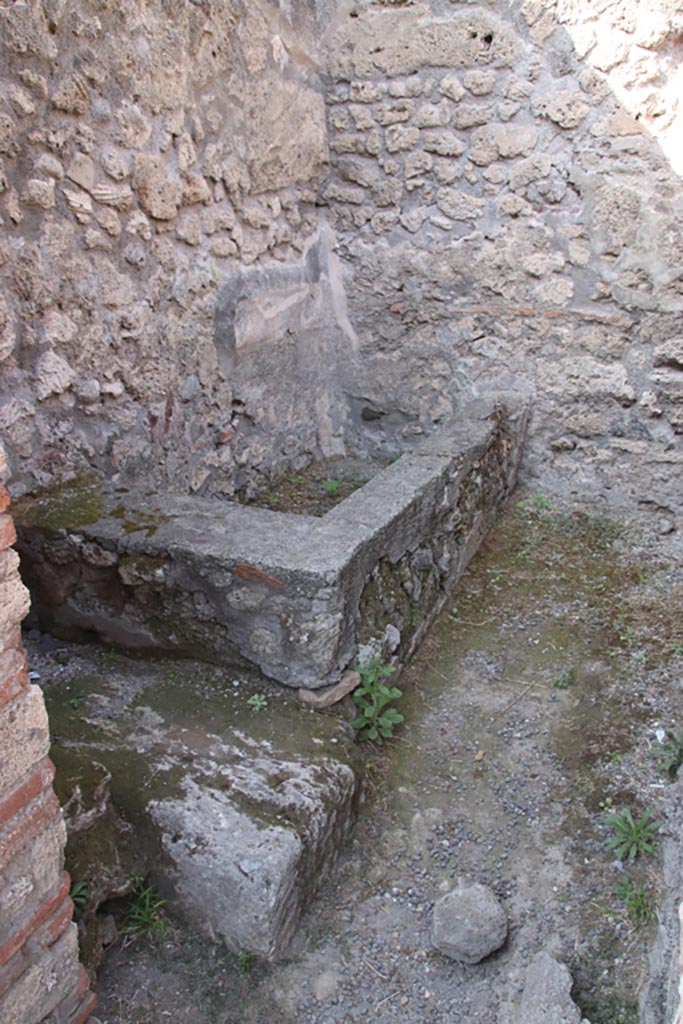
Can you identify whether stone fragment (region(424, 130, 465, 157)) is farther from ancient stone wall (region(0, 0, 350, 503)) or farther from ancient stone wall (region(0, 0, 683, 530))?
ancient stone wall (region(0, 0, 350, 503))

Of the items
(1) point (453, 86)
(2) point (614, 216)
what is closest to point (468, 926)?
(2) point (614, 216)

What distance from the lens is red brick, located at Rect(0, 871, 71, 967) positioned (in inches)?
62.2

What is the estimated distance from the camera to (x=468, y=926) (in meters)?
2.12

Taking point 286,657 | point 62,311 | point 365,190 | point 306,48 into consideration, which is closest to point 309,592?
point 286,657

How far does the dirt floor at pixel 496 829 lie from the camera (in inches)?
80.4

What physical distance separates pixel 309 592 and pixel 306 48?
3091mm

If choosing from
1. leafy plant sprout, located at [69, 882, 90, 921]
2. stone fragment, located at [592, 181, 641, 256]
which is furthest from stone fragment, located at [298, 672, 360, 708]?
stone fragment, located at [592, 181, 641, 256]

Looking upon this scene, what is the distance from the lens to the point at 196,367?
3.66 meters

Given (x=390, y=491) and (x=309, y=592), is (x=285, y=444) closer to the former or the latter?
(x=390, y=491)

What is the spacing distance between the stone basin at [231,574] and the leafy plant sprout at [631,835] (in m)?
0.94

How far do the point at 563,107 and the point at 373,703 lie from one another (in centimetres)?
300

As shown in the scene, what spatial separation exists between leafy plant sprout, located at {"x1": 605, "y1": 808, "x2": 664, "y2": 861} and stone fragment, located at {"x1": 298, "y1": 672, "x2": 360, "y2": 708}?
894 millimetres

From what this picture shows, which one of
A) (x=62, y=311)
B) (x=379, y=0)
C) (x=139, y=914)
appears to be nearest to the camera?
(x=139, y=914)

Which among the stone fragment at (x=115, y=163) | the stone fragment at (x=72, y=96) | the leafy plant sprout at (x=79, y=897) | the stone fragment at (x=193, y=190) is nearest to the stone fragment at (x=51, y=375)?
the stone fragment at (x=115, y=163)
